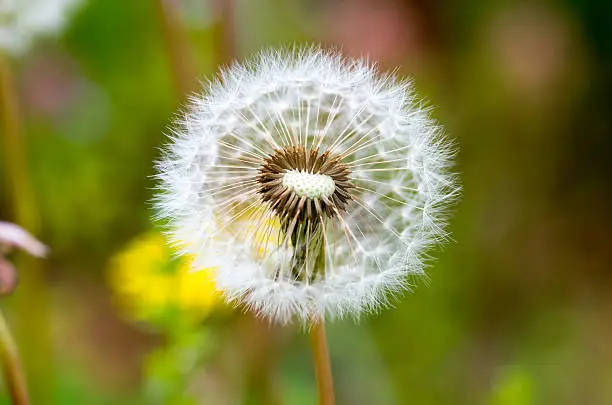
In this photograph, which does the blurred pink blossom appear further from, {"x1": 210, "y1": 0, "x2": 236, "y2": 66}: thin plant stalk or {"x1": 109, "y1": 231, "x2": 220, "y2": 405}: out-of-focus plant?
{"x1": 210, "y1": 0, "x2": 236, "y2": 66}: thin plant stalk

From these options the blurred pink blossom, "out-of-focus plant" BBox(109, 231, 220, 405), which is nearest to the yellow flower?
"out-of-focus plant" BBox(109, 231, 220, 405)

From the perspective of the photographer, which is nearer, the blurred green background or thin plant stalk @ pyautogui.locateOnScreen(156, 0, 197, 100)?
thin plant stalk @ pyautogui.locateOnScreen(156, 0, 197, 100)

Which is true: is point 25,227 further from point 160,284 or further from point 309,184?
point 309,184

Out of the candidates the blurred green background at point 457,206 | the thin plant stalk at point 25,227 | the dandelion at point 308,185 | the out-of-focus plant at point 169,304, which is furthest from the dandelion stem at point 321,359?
the blurred green background at point 457,206

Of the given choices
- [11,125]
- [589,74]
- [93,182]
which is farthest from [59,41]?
[589,74]

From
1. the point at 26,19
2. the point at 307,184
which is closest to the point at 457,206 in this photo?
the point at 26,19

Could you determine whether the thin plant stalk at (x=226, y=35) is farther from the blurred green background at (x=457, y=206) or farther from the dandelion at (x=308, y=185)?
the dandelion at (x=308, y=185)
